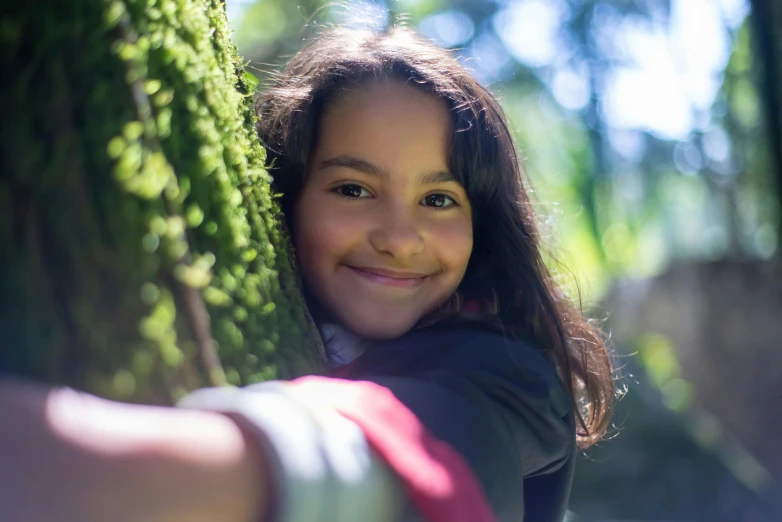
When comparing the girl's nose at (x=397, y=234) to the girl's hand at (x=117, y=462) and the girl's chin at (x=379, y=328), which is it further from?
the girl's hand at (x=117, y=462)

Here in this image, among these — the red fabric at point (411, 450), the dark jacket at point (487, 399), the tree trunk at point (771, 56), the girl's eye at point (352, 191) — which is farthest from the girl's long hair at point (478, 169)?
the tree trunk at point (771, 56)

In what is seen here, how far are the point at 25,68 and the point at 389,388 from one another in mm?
503

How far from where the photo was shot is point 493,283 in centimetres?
175

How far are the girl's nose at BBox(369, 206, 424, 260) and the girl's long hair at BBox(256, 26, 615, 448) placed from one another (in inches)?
5.8

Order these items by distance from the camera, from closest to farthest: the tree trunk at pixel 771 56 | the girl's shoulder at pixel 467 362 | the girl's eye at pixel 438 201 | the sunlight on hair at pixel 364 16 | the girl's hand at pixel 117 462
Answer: the girl's hand at pixel 117 462
the girl's shoulder at pixel 467 362
the girl's eye at pixel 438 201
the sunlight on hair at pixel 364 16
the tree trunk at pixel 771 56

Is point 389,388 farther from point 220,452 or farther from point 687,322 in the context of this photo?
point 687,322

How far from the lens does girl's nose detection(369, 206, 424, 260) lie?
1.59 m

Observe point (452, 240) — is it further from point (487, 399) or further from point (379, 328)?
point (487, 399)

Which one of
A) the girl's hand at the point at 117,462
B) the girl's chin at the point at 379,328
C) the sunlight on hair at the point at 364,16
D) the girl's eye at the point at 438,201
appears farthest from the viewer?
the sunlight on hair at the point at 364,16

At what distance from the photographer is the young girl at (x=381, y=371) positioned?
2.04ft

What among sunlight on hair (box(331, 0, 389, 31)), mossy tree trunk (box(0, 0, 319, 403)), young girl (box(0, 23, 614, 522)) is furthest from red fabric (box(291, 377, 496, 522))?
sunlight on hair (box(331, 0, 389, 31))

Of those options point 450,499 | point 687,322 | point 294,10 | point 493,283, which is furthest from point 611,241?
point 450,499

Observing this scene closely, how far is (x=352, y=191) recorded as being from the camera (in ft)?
5.42

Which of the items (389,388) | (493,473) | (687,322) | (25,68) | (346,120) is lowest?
(687,322)
